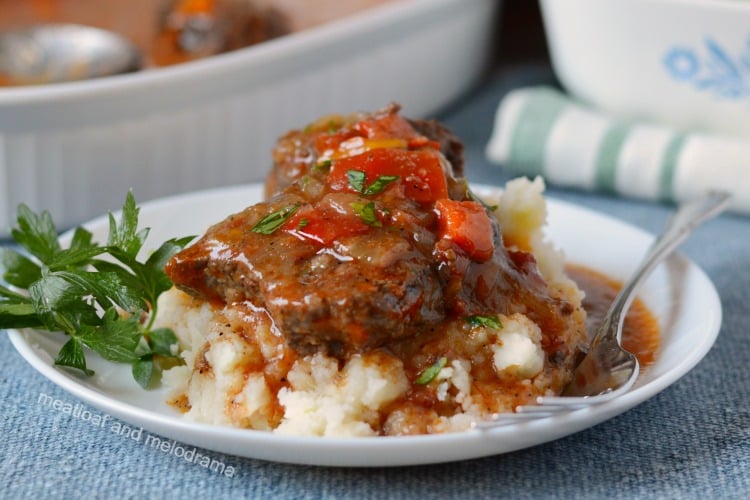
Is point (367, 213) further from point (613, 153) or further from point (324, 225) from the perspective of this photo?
point (613, 153)

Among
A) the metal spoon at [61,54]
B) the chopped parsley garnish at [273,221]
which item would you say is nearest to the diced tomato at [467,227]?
the chopped parsley garnish at [273,221]

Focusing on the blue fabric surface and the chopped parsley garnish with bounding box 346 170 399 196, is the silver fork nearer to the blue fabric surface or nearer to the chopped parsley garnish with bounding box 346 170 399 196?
the blue fabric surface

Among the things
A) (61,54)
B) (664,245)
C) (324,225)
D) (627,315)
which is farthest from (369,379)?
(61,54)

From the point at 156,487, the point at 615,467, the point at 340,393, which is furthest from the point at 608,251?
the point at 156,487

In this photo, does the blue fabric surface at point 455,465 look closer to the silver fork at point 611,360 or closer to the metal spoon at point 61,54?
the silver fork at point 611,360

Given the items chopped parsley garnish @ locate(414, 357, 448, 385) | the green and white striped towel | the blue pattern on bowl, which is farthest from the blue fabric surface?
the blue pattern on bowl

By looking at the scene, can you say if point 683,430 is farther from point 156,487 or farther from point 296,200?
point 156,487
